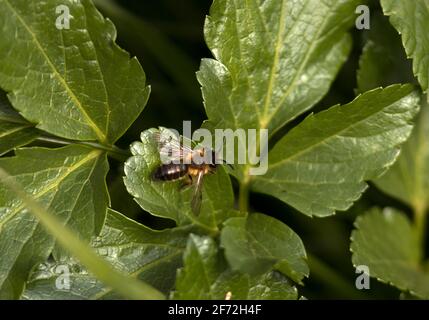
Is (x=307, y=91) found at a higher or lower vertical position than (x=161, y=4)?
lower

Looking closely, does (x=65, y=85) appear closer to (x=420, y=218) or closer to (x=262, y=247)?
(x=262, y=247)

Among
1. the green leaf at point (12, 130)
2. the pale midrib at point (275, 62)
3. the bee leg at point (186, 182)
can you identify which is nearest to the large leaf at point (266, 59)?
the pale midrib at point (275, 62)

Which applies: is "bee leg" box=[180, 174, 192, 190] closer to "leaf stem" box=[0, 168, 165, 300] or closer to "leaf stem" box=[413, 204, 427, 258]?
"leaf stem" box=[0, 168, 165, 300]

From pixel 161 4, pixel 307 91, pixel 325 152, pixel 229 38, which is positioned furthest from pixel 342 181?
pixel 161 4

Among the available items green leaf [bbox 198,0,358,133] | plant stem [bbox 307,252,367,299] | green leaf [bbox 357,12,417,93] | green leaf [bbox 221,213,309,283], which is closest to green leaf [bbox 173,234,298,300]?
green leaf [bbox 221,213,309,283]

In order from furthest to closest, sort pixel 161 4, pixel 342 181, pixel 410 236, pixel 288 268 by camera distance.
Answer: pixel 161 4
pixel 410 236
pixel 342 181
pixel 288 268

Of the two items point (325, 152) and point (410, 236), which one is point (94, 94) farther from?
point (410, 236)

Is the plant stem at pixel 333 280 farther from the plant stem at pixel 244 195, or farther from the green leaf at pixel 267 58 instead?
the green leaf at pixel 267 58

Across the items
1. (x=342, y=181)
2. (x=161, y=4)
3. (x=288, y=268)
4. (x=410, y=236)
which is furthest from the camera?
(x=161, y=4)
